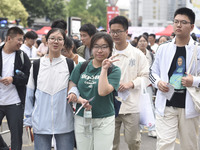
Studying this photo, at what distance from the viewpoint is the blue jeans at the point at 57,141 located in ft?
11.9

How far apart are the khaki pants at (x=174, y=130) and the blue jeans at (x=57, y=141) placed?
3.82 feet

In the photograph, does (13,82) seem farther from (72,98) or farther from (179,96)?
(179,96)

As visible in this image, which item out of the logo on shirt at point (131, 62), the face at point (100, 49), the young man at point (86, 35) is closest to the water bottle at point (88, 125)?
the face at point (100, 49)

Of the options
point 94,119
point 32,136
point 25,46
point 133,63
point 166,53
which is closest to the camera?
point 94,119

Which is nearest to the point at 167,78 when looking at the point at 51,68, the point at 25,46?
the point at 51,68

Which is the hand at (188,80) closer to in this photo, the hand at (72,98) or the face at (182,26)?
the face at (182,26)

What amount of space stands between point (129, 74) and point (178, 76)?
740 mm

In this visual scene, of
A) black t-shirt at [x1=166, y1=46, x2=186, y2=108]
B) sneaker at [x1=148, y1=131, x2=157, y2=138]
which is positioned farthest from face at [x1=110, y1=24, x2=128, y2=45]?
sneaker at [x1=148, y1=131, x2=157, y2=138]

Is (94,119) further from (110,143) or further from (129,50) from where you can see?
(129,50)

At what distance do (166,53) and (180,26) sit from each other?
381mm

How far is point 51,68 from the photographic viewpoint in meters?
3.65

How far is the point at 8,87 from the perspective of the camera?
14.8ft

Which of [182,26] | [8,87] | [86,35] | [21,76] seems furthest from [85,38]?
[182,26]

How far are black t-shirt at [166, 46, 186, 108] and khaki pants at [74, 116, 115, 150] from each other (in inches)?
38.2
